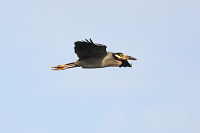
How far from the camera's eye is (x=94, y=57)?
2731 cm

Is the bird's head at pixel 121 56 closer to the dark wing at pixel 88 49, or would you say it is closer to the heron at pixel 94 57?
the heron at pixel 94 57

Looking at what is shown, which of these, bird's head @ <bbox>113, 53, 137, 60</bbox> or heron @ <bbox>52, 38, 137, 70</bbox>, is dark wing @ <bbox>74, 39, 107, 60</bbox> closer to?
heron @ <bbox>52, 38, 137, 70</bbox>

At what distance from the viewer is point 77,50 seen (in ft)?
86.3

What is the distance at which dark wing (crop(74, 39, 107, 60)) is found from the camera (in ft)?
83.3

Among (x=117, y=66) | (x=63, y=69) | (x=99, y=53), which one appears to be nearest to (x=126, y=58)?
(x=117, y=66)

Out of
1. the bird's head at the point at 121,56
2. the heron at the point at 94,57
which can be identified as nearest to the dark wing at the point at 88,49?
the heron at the point at 94,57

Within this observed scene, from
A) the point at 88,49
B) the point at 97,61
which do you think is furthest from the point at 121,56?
the point at 88,49

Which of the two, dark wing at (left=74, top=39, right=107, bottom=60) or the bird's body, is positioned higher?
dark wing at (left=74, top=39, right=107, bottom=60)

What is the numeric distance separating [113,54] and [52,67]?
17.4 ft

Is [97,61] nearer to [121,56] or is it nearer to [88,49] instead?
[88,49]

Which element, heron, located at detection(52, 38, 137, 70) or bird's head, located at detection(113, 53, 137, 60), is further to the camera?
bird's head, located at detection(113, 53, 137, 60)

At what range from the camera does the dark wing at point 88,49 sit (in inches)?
999

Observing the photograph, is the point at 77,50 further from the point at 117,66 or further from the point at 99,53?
the point at 117,66

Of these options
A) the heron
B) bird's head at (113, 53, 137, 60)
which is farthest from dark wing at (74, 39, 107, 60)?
bird's head at (113, 53, 137, 60)
